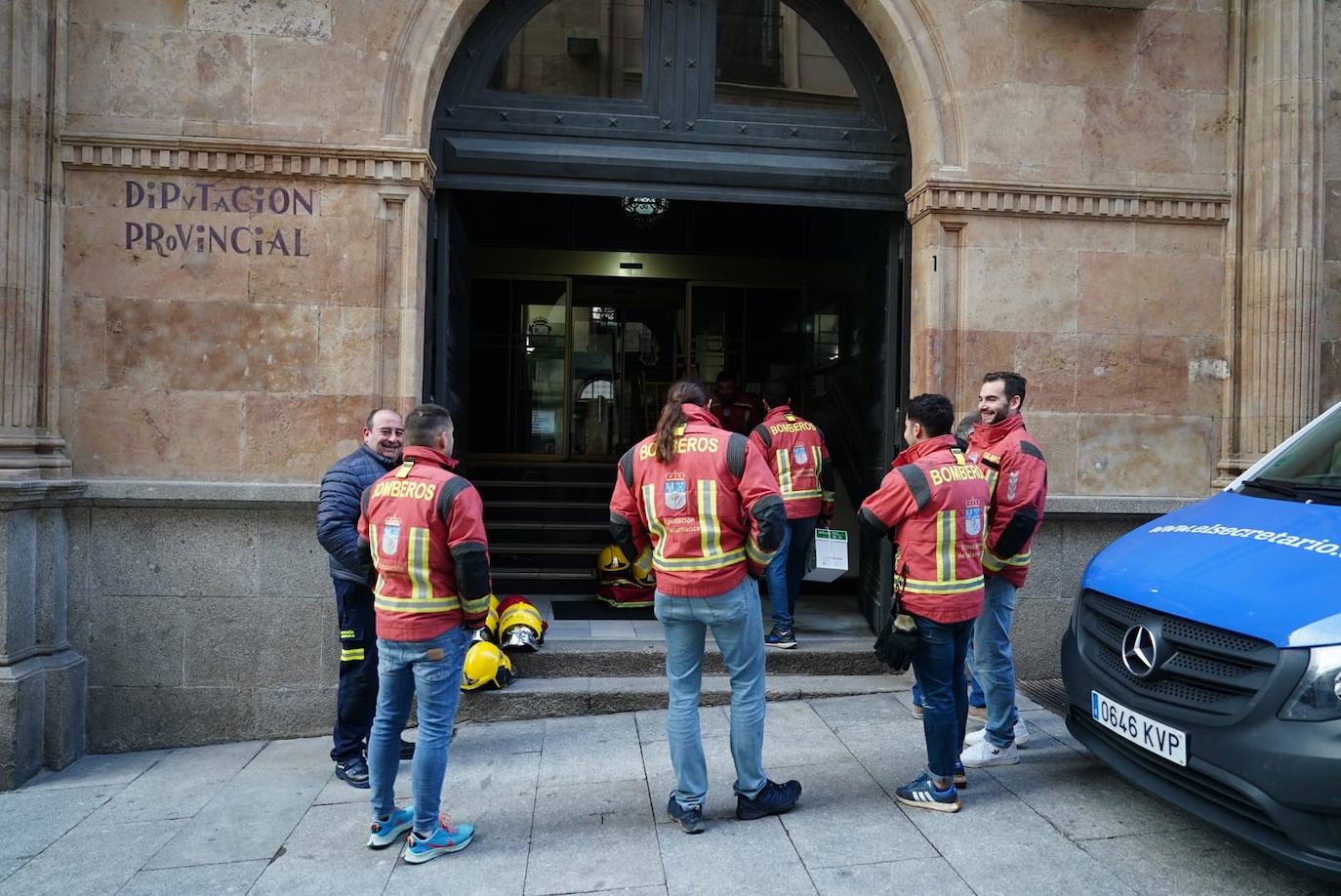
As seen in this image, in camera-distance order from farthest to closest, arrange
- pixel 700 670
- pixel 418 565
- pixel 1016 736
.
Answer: pixel 1016 736 < pixel 700 670 < pixel 418 565

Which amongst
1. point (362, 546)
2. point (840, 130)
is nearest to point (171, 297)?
point (362, 546)

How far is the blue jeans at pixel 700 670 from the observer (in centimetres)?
389

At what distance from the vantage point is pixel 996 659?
4.59 m

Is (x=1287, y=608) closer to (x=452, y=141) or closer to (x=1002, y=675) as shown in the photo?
(x=1002, y=675)

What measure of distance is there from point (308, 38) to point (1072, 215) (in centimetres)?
532

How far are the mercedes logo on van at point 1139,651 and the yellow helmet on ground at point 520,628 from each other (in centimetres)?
367

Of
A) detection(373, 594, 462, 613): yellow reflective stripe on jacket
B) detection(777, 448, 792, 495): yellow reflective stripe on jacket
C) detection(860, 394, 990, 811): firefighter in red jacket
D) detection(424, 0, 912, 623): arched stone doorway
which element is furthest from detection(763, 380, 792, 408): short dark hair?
detection(373, 594, 462, 613): yellow reflective stripe on jacket

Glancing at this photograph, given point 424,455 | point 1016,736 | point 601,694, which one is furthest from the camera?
point 601,694

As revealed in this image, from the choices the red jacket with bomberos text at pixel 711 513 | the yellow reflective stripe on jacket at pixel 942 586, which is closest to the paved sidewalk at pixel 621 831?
the yellow reflective stripe on jacket at pixel 942 586

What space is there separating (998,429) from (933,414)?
762 mm

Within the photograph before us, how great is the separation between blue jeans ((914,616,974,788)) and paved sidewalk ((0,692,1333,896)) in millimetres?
271

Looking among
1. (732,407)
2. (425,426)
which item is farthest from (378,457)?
(732,407)

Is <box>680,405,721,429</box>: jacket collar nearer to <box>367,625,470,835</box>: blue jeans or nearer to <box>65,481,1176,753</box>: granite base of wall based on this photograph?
<box>367,625,470,835</box>: blue jeans

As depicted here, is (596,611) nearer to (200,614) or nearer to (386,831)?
(200,614)
